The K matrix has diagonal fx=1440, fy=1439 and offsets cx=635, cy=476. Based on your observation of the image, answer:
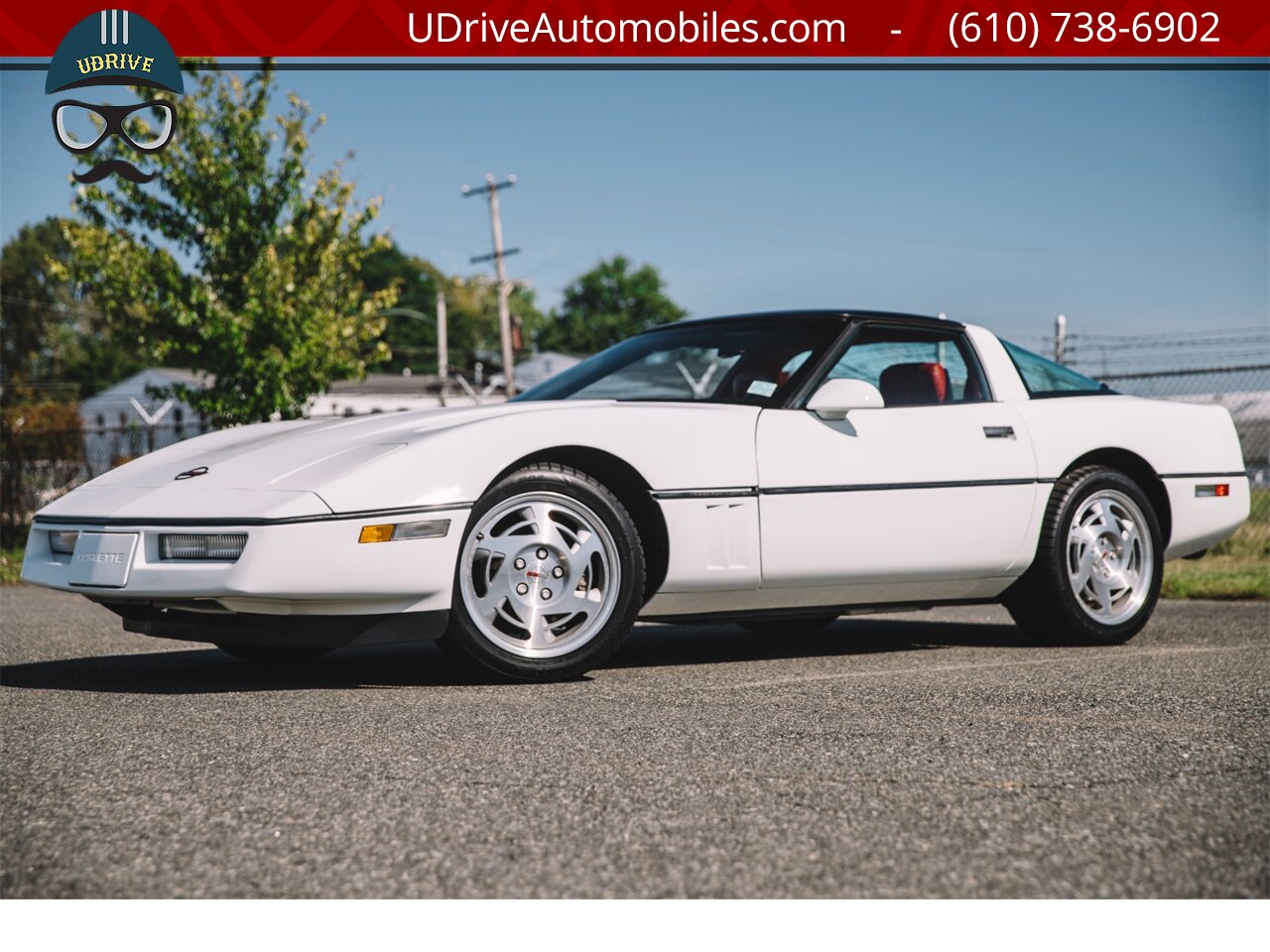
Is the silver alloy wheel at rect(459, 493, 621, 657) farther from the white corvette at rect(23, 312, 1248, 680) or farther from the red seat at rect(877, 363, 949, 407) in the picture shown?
the red seat at rect(877, 363, 949, 407)

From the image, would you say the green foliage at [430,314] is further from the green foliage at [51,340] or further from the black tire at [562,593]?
the black tire at [562,593]

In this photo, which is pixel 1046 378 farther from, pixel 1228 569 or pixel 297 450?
pixel 1228 569

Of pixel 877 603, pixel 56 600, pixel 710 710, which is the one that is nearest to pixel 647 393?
pixel 877 603

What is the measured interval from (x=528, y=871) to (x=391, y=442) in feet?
8.23

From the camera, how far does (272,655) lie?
219 inches

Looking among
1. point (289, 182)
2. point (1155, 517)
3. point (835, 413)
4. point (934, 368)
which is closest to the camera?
point (835, 413)

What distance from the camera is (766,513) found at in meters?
5.20

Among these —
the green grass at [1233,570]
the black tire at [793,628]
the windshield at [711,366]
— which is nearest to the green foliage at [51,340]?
the green grass at [1233,570]

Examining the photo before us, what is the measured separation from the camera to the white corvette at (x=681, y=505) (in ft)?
14.6

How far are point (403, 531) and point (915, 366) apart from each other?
8.20 ft

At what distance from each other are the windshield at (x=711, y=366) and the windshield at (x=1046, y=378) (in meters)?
0.97

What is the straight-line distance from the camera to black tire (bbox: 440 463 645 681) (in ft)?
15.0

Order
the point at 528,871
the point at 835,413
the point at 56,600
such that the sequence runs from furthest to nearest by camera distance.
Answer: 1. the point at 56,600
2. the point at 835,413
3. the point at 528,871

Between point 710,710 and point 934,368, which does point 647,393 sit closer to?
point 934,368
